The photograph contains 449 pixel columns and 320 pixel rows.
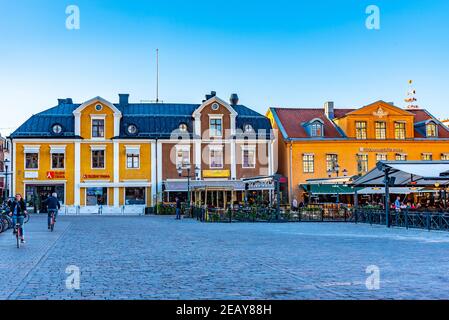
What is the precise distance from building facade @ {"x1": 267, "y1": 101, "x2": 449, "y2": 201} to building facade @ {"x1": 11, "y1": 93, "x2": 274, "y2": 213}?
7.51 ft

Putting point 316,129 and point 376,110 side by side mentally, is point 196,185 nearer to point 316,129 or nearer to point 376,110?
point 316,129

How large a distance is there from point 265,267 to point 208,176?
3691 centimetres

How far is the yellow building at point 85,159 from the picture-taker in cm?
4688

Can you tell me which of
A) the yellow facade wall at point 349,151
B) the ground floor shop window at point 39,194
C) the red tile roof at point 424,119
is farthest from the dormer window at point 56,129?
the red tile roof at point 424,119

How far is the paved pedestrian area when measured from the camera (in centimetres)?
912

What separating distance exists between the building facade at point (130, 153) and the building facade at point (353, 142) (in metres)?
2.29

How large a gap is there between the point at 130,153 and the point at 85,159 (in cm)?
358

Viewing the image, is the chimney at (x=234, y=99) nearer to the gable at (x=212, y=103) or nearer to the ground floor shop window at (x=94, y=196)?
the gable at (x=212, y=103)

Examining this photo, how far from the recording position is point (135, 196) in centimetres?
4822

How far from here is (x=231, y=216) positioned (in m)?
33.0

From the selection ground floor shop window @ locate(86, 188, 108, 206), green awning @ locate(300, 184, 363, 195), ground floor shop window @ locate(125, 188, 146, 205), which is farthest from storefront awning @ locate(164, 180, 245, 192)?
green awning @ locate(300, 184, 363, 195)

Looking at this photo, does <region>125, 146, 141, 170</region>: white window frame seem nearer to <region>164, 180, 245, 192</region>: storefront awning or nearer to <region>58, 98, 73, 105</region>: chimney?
<region>164, 180, 245, 192</region>: storefront awning

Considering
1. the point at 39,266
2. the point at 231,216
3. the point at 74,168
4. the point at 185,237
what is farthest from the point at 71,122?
the point at 39,266
